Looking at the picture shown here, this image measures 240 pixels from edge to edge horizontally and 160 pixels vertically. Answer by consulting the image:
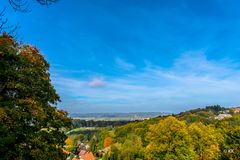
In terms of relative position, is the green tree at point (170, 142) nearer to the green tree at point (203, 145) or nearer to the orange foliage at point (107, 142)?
the green tree at point (203, 145)

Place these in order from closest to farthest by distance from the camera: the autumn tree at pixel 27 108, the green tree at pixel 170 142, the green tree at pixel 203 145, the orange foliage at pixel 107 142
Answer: the autumn tree at pixel 27 108 → the green tree at pixel 170 142 → the green tree at pixel 203 145 → the orange foliage at pixel 107 142

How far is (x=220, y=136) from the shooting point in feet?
156

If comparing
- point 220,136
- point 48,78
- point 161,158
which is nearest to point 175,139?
point 161,158

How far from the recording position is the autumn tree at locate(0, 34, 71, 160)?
11719 millimetres

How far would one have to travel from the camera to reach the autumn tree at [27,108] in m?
11.7

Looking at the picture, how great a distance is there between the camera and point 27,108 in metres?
12.7

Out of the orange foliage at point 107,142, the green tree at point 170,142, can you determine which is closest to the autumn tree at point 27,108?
the green tree at point 170,142

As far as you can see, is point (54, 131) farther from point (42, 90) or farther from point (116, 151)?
point (116, 151)

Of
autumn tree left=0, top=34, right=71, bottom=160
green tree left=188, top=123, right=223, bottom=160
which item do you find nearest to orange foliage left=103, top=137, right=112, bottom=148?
green tree left=188, top=123, right=223, bottom=160

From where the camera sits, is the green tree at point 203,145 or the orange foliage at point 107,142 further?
the orange foliage at point 107,142

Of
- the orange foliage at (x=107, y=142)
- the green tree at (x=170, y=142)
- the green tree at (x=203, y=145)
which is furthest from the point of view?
the orange foliage at (x=107, y=142)

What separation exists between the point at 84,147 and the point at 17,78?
106 metres

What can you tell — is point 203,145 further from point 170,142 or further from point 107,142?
point 107,142

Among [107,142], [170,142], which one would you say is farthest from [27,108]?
[107,142]
